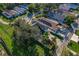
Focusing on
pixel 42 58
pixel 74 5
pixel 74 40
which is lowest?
pixel 42 58

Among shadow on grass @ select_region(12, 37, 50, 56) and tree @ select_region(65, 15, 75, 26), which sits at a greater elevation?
tree @ select_region(65, 15, 75, 26)

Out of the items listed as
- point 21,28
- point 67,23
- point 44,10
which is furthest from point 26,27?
point 67,23

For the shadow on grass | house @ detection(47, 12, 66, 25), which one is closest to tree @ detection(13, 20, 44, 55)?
the shadow on grass

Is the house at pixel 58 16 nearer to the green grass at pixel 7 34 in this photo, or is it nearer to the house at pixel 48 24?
the house at pixel 48 24

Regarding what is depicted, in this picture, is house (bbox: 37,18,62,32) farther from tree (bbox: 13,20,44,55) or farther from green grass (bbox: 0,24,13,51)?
green grass (bbox: 0,24,13,51)

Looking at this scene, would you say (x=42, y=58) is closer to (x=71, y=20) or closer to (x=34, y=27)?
(x=34, y=27)

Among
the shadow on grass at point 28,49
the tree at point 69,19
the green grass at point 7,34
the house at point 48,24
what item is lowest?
the shadow on grass at point 28,49

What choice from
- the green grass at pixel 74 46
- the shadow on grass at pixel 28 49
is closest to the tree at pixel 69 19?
the green grass at pixel 74 46

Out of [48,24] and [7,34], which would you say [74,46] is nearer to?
[48,24]
